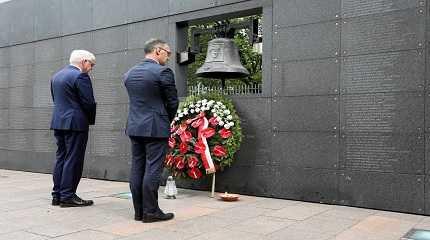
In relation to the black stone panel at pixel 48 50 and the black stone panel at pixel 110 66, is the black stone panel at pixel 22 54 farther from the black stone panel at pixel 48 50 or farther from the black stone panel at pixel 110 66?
the black stone panel at pixel 110 66

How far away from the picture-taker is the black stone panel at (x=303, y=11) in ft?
19.0

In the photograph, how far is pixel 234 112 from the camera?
6.25m

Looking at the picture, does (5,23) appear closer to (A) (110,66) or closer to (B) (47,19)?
(B) (47,19)

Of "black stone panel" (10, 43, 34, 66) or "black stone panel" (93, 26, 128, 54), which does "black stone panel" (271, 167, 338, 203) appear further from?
"black stone panel" (10, 43, 34, 66)

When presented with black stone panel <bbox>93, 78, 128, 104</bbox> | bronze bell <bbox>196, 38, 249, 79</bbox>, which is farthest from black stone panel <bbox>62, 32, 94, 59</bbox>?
bronze bell <bbox>196, 38, 249, 79</bbox>

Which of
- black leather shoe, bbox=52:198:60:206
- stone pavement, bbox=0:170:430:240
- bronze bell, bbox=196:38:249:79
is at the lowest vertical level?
stone pavement, bbox=0:170:430:240

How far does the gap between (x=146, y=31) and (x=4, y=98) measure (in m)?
4.17

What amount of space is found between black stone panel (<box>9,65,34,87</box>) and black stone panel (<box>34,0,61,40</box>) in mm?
679

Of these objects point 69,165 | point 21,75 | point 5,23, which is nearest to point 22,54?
point 21,75

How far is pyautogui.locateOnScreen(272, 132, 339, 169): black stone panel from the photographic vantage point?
18.7ft

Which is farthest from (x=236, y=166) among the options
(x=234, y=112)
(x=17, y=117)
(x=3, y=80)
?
(x=3, y=80)

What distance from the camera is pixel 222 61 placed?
6562 millimetres

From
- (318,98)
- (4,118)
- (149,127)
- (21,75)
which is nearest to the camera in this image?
(149,127)

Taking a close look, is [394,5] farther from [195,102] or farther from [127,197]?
[127,197]
